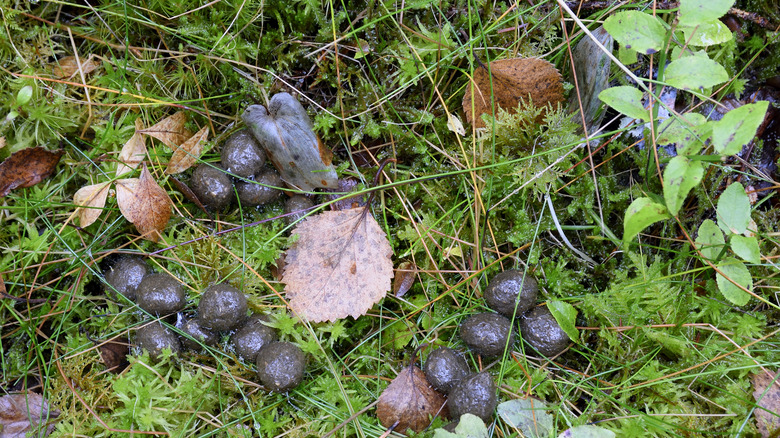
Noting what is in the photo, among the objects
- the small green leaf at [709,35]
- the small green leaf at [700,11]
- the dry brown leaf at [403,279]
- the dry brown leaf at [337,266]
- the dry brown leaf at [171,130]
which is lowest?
the dry brown leaf at [403,279]

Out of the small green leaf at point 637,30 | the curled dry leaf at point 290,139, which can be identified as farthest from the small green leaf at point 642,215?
the curled dry leaf at point 290,139

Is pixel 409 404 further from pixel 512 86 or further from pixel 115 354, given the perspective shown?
pixel 512 86

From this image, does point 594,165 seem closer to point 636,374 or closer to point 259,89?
point 636,374

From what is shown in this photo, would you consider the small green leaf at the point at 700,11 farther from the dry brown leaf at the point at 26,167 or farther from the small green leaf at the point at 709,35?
the dry brown leaf at the point at 26,167

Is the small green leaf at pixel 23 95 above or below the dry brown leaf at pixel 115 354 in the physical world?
above

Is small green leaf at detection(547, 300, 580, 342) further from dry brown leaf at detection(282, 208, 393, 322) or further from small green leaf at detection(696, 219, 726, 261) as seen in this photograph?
→ dry brown leaf at detection(282, 208, 393, 322)

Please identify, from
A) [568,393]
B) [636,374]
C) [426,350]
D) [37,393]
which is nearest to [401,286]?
[426,350]
